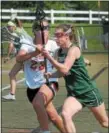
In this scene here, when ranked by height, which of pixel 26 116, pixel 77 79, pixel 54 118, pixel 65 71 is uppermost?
pixel 65 71

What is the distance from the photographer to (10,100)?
478 inches

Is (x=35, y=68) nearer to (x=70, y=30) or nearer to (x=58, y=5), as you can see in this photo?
(x=70, y=30)

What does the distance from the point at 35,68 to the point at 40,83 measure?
0.24 meters

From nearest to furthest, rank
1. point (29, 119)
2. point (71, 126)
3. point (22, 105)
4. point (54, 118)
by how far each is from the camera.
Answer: point (71, 126), point (54, 118), point (29, 119), point (22, 105)

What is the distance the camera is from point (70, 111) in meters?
6.75

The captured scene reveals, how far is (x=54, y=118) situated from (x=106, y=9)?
24.3 metres

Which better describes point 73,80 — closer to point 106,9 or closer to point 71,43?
point 71,43

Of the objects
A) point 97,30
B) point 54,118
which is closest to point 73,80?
point 54,118

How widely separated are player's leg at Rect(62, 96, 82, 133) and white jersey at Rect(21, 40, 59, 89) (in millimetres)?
994

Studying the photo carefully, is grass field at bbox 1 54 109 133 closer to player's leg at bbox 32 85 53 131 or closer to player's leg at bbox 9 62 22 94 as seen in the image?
player's leg at bbox 9 62 22 94

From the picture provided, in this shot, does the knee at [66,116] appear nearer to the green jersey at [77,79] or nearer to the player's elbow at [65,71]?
the green jersey at [77,79]

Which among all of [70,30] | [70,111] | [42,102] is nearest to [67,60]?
[70,30]

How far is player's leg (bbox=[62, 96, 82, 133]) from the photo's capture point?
22.0 ft

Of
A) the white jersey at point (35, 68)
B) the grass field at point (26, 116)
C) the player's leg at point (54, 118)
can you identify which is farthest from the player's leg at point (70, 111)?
the grass field at point (26, 116)
